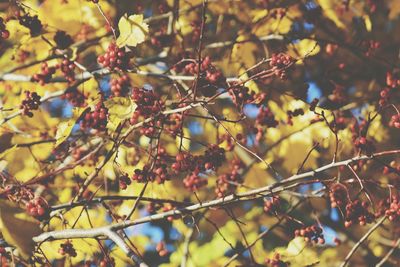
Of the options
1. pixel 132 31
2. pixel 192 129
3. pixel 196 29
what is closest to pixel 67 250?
pixel 132 31

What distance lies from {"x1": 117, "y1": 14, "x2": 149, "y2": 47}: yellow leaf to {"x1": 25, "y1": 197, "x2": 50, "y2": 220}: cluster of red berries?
2.55 ft

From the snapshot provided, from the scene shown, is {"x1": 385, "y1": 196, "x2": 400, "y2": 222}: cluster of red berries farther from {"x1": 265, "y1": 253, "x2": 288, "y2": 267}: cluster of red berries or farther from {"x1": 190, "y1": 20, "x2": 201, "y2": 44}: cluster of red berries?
{"x1": 190, "y1": 20, "x2": 201, "y2": 44}: cluster of red berries

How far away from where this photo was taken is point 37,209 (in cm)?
270

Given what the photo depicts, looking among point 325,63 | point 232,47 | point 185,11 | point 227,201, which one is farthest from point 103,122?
point 325,63

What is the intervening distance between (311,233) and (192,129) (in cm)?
221

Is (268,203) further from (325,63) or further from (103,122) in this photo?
(325,63)

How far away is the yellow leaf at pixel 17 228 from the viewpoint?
2.50 m

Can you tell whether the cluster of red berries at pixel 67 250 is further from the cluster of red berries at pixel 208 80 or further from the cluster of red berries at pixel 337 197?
the cluster of red berries at pixel 337 197

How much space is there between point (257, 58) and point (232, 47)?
0.71 metres

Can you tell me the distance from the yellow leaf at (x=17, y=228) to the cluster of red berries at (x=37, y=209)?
1.8 inches

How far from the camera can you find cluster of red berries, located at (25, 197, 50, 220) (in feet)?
8.82

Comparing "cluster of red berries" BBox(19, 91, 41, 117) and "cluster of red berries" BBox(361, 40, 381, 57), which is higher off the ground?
"cluster of red berries" BBox(361, 40, 381, 57)

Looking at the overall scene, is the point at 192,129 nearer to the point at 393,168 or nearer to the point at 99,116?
the point at 99,116

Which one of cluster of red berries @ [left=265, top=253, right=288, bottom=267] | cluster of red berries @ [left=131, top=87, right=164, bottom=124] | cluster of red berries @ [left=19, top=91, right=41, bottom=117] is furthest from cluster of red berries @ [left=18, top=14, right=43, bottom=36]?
cluster of red berries @ [left=265, top=253, right=288, bottom=267]
